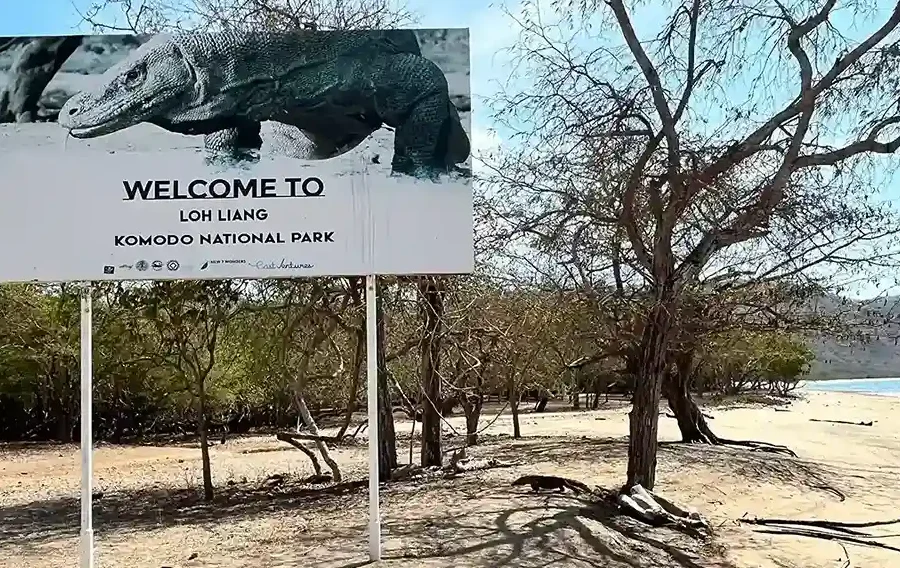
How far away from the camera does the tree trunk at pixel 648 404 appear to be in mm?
10156

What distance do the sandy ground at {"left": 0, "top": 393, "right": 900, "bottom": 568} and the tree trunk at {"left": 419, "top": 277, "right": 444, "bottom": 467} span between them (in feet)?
4.06

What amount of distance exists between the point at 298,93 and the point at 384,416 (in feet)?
22.5

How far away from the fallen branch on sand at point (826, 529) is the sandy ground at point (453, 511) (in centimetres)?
24

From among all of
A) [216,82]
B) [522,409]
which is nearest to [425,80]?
[216,82]

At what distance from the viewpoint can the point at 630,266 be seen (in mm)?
10805

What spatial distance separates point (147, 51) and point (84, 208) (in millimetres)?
1365

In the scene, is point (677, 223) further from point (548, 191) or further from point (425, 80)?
point (425, 80)

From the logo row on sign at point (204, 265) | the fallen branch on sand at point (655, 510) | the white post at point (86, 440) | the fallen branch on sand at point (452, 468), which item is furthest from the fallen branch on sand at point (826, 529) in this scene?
the white post at point (86, 440)

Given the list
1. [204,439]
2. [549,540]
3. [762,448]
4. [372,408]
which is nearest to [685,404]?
[762,448]

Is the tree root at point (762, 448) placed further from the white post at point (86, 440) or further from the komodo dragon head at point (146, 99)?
the komodo dragon head at point (146, 99)

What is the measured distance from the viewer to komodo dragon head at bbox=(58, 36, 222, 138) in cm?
669

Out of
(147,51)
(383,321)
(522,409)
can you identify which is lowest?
(522,409)

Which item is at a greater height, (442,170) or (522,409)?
(442,170)

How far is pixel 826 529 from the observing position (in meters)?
9.90
